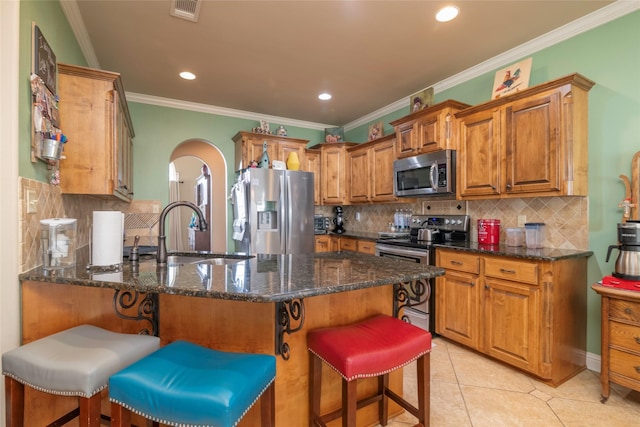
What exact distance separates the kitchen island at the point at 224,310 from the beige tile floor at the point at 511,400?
0.74 m

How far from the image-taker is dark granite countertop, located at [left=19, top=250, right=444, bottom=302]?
3.64 ft

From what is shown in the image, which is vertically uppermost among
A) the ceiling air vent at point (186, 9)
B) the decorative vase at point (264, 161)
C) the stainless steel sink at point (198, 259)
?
the ceiling air vent at point (186, 9)

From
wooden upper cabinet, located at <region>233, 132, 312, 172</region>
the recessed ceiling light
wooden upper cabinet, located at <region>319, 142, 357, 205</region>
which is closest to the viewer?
the recessed ceiling light

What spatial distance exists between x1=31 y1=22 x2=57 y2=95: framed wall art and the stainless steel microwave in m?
2.99

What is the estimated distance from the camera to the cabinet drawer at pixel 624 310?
1885 mm

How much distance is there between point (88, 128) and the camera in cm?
205

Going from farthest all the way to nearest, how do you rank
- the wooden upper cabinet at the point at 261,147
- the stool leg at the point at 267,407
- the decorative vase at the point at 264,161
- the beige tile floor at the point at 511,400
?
the wooden upper cabinet at the point at 261,147
the decorative vase at the point at 264,161
the beige tile floor at the point at 511,400
the stool leg at the point at 267,407

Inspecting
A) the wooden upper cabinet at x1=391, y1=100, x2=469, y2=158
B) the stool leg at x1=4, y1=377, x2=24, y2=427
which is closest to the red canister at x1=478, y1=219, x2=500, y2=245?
the wooden upper cabinet at x1=391, y1=100, x2=469, y2=158

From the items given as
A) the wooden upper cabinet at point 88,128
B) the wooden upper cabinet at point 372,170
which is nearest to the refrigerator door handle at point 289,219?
the wooden upper cabinet at point 372,170

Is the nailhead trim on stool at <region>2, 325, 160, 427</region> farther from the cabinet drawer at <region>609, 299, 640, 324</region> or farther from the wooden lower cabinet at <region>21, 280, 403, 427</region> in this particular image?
the cabinet drawer at <region>609, 299, 640, 324</region>

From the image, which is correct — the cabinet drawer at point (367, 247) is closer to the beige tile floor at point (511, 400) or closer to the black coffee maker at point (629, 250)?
the beige tile floor at point (511, 400)

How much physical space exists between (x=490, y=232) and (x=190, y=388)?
9.34 feet

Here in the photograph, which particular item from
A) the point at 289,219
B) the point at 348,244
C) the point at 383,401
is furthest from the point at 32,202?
the point at 348,244

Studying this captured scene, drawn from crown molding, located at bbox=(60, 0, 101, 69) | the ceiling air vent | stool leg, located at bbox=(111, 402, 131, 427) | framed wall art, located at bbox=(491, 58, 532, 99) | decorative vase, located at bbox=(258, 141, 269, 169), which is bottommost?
stool leg, located at bbox=(111, 402, 131, 427)
